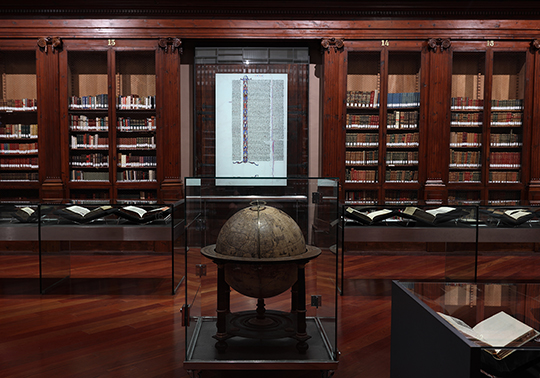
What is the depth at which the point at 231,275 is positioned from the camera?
9.23 feet

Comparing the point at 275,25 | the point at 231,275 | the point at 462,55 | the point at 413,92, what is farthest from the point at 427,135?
the point at 231,275

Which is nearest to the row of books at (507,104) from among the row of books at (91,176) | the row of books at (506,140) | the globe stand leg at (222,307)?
the row of books at (506,140)

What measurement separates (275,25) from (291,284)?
4.85m

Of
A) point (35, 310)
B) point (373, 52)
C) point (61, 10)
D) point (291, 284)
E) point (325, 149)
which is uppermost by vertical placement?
point (61, 10)

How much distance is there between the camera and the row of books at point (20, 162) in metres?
6.86

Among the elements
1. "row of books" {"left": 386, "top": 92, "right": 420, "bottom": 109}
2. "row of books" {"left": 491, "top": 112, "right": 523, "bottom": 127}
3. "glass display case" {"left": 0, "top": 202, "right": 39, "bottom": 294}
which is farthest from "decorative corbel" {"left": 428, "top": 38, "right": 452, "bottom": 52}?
"glass display case" {"left": 0, "top": 202, "right": 39, "bottom": 294}

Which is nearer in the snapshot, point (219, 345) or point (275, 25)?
point (219, 345)

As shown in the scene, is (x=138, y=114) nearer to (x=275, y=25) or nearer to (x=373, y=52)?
(x=275, y=25)

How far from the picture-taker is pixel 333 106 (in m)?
6.75

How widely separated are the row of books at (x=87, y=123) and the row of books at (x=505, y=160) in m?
6.06

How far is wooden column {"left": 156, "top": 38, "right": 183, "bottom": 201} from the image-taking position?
6672 millimetres

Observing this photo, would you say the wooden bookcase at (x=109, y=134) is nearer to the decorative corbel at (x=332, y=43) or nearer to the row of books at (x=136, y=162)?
the row of books at (x=136, y=162)

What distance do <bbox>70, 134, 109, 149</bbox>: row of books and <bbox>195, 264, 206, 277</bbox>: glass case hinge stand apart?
4.54 m

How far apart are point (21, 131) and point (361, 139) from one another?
17.4ft
